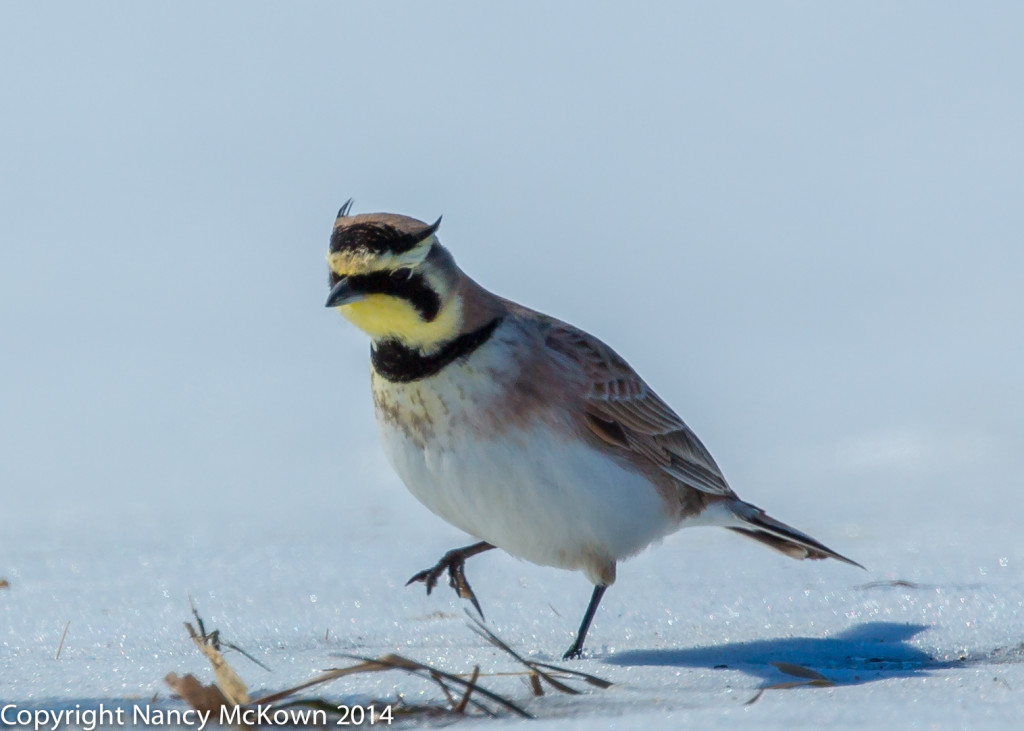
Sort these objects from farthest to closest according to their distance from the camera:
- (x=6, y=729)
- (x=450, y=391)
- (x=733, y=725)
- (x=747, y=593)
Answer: (x=747, y=593) < (x=450, y=391) < (x=6, y=729) < (x=733, y=725)

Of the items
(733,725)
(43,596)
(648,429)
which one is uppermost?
(648,429)

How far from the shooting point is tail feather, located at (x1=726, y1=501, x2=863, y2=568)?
18.8 ft

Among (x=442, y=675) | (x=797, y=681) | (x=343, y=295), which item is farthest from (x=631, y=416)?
(x=442, y=675)

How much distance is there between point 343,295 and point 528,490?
0.96m

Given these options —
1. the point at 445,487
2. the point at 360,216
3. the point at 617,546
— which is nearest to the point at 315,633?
the point at 445,487

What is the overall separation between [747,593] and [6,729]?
3.02 metres

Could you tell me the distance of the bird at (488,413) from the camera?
4.71 meters

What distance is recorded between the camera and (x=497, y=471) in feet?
15.7

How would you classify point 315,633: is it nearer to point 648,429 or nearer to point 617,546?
point 617,546

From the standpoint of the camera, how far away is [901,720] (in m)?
3.13

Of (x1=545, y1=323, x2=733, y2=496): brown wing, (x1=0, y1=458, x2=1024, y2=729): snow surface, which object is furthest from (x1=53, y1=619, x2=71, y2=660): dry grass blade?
(x1=545, y1=323, x2=733, y2=496): brown wing

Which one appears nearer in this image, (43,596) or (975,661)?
(975,661)

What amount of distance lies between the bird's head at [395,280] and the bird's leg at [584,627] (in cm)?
113

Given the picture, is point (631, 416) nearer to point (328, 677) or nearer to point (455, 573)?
point (455, 573)
